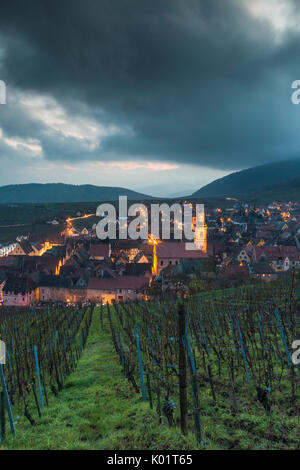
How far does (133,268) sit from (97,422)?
58755mm

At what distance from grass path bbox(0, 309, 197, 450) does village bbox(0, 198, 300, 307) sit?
29903mm

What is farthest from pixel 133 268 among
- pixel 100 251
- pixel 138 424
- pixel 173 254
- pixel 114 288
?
pixel 138 424

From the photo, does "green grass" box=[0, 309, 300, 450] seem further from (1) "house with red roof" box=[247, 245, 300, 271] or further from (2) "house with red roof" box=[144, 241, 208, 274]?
(2) "house with red roof" box=[144, 241, 208, 274]

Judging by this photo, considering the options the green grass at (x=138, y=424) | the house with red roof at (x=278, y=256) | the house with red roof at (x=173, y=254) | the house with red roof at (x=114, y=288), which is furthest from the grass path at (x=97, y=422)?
the house with red roof at (x=173, y=254)

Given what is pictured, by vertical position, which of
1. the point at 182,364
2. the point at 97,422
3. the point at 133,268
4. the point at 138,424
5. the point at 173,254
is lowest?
the point at 133,268

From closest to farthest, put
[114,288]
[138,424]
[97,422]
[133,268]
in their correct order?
1. [138,424]
2. [97,422]
3. [114,288]
4. [133,268]

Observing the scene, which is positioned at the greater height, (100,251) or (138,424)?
(100,251)

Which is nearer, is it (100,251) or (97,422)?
(97,422)

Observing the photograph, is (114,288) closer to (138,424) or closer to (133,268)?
(133,268)

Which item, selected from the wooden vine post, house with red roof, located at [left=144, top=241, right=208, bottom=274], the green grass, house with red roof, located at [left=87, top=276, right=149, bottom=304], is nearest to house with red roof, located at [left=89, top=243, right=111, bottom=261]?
house with red roof, located at [left=144, top=241, right=208, bottom=274]

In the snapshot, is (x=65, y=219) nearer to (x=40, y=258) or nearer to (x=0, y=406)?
(x=40, y=258)

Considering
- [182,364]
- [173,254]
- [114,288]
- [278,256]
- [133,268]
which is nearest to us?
Answer: [182,364]

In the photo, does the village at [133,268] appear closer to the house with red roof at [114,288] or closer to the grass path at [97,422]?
the house with red roof at [114,288]

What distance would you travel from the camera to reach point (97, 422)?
7.62 meters
